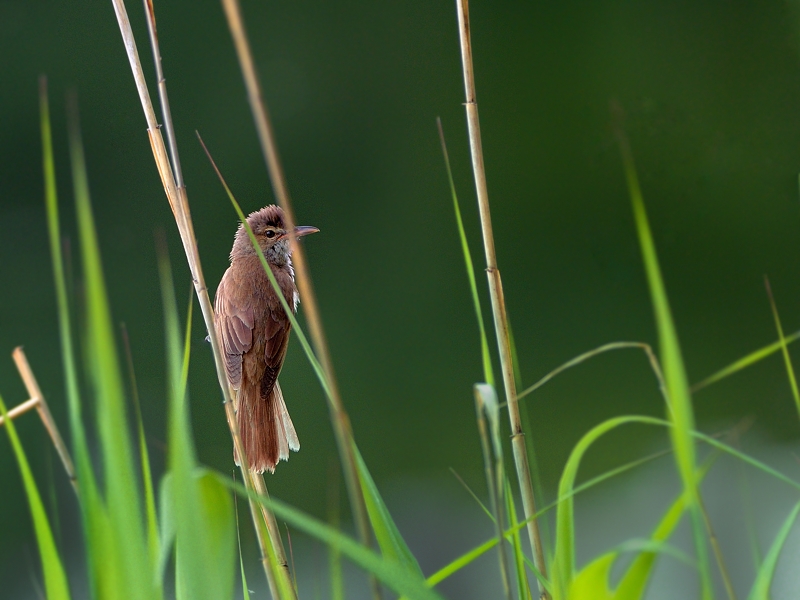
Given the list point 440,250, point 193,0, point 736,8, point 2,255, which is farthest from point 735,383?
point 2,255

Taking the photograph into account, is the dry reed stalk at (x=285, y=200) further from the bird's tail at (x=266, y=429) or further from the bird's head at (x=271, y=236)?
the bird's head at (x=271, y=236)

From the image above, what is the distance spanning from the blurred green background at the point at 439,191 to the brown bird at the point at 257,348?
3289 millimetres

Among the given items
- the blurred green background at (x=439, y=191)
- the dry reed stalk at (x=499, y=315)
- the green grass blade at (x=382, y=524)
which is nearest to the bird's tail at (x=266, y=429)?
the dry reed stalk at (x=499, y=315)

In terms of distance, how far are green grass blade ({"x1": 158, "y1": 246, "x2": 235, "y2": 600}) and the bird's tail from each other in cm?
102

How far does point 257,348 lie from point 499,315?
3.75 ft

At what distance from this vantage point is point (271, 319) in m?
2.24

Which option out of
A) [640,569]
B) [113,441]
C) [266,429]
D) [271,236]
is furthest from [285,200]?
[271,236]

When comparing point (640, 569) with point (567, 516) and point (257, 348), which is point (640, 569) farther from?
point (257, 348)

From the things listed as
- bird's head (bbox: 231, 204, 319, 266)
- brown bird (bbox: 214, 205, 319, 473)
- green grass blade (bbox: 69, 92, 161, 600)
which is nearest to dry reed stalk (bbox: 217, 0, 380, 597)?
green grass blade (bbox: 69, 92, 161, 600)

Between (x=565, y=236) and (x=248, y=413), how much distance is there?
5.00 meters

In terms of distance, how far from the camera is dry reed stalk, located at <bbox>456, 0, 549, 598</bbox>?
3.64 feet

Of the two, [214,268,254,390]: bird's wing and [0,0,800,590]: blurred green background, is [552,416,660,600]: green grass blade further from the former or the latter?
[0,0,800,590]: blurred green background

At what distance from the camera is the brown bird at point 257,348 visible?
196 centimetres

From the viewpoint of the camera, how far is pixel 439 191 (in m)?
6.77
